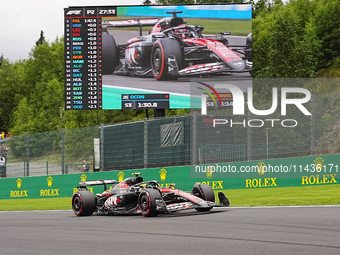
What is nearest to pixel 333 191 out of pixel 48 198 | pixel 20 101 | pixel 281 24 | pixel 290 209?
pixel 290 209

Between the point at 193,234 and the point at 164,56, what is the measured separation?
1642 cm

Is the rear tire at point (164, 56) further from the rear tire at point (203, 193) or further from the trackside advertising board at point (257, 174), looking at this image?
the rear tire at point (203, 193)

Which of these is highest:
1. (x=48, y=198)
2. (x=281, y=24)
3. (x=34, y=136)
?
(x=281, y=24)

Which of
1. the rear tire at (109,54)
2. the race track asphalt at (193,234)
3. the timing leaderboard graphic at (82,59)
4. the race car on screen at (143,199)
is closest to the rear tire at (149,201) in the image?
the race car on screen at (143,199)

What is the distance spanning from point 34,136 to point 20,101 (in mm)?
53337

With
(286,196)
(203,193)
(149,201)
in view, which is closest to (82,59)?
(286,196)

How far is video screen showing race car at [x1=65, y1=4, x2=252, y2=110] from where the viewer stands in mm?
24578

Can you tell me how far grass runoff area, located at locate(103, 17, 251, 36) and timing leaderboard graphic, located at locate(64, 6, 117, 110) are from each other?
1.30 m

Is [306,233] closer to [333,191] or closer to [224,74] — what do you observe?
[333,191]

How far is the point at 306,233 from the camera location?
8312mm

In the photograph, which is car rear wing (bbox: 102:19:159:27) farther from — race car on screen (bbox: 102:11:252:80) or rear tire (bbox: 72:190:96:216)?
rear tire (bbox: 72:190:96:216)

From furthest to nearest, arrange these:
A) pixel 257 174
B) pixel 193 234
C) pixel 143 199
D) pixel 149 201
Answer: pixel 257 174, pixel 143 199, pixel 149 201, pixel 193 234

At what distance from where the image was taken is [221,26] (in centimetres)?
2511

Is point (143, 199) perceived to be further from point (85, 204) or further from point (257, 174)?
point (257, 174)
